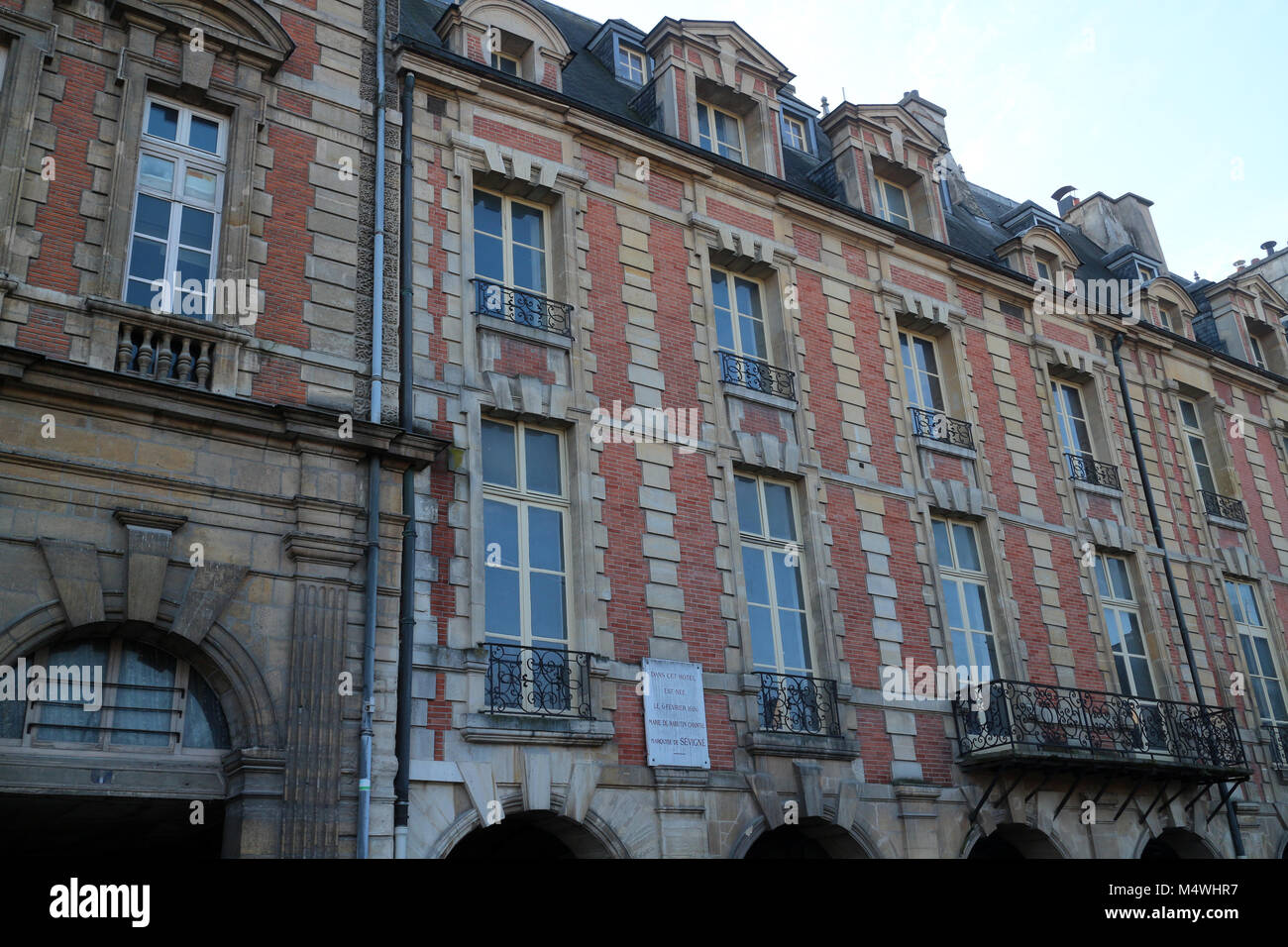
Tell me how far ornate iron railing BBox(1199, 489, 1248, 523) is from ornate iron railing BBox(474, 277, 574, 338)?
34.9 feet

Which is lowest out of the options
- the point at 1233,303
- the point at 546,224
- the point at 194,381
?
the point at 194,381

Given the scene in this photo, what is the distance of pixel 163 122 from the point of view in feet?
34.9

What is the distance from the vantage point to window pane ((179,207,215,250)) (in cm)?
1032

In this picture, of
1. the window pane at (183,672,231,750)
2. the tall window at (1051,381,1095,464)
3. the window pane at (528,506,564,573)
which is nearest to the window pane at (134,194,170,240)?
the window pane at (183,672,231,750)

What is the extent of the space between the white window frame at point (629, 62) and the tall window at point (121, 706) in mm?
10833

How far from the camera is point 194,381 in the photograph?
31.4ft

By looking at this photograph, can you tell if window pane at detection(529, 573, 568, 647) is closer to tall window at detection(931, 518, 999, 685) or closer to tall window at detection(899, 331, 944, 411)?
tall window at detection(931, 518, 999, 685)

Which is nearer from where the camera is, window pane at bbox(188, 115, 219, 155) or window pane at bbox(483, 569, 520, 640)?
window pane at bbox(483, 569, 520, 640)

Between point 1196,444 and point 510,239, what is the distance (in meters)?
11.8

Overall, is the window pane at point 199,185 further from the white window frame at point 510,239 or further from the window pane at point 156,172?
the white window frame at point 510,239

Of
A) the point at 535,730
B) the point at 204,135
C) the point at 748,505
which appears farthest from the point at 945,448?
the point at 204,135
